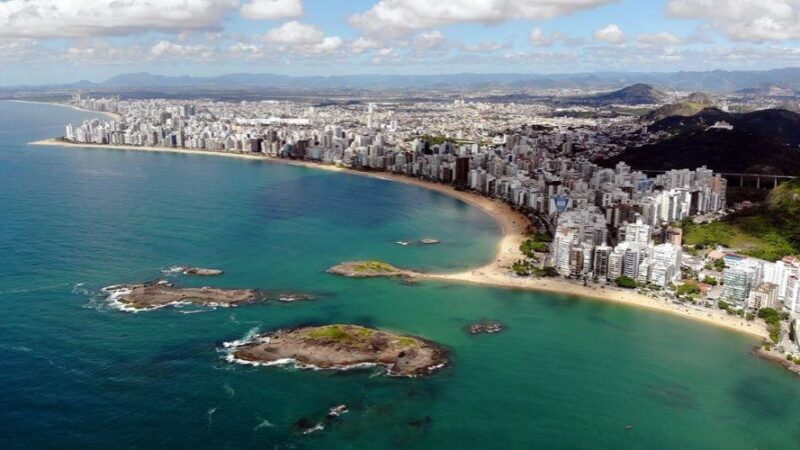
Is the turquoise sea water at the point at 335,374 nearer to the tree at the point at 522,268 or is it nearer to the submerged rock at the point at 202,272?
the submerged rock at the point at 202,272

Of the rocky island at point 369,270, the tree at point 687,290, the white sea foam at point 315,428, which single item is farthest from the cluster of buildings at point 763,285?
the white sea foam at point 315,428

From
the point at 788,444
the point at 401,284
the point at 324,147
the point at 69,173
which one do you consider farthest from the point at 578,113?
the point at 788,444

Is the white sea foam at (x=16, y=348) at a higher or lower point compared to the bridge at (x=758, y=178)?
lower

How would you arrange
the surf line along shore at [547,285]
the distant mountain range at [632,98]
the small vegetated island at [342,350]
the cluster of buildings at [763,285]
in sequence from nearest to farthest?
the small vegetated island at [342,350] → the surf line along shore at [547,285] → the cluster of buildings at [763,285] → the distant mountain range at [632,98]

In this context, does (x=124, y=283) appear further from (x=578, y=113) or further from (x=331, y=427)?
(x=578, y=113)

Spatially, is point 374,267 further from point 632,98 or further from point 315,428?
point 632,98

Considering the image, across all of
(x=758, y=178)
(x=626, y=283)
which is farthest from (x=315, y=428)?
(x=758, y=178)

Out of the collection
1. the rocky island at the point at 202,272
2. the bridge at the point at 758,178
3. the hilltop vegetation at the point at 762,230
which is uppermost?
the bridge at the point at 758,178
